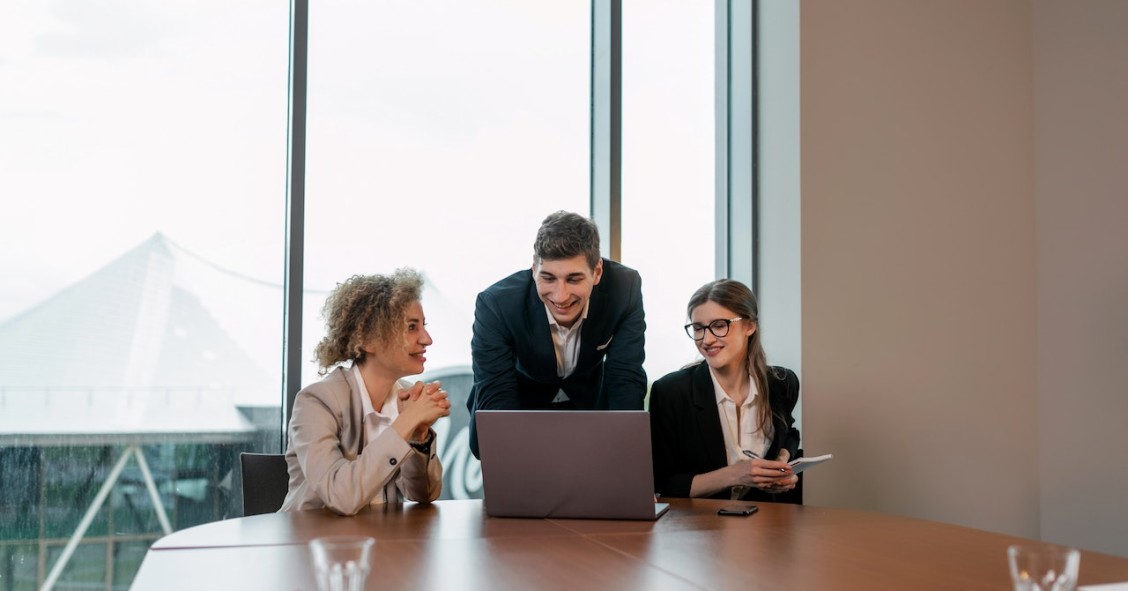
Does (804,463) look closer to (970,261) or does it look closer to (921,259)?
(921,259)

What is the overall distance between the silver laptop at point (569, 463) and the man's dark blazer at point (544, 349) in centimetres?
72

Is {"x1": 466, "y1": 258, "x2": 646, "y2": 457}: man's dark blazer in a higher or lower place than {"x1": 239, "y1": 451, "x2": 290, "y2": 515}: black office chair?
higher

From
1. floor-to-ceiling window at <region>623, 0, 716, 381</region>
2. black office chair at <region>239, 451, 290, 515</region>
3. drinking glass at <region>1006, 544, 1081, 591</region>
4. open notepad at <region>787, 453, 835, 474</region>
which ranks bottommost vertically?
black office chair at <region>239, 451, 290, 515</region>

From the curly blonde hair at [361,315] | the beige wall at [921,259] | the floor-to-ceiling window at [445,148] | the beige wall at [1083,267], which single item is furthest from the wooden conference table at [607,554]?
the beige wall at [1083,267]

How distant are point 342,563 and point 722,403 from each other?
2.18 meters

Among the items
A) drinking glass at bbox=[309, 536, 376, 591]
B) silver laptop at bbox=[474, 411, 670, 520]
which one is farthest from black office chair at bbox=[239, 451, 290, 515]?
drinking glass at bbox=[309, 536, 376, 591]

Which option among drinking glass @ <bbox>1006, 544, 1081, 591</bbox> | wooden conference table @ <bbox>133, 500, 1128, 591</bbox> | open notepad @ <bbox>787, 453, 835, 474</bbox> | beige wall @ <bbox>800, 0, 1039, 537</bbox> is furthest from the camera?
beige wall @ <bbox>800, 0, 1039, 537</bbox>

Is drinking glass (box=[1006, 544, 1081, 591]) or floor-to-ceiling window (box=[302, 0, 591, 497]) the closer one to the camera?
drinking glass (box=[1006, 544, 1081, 591])

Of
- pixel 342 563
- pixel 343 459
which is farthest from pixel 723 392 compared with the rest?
pixel 342 563

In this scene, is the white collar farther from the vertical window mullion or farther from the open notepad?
the vertical window mullion

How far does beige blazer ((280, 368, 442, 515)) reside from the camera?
246 centimetres

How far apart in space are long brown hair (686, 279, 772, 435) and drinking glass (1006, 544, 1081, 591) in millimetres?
2034

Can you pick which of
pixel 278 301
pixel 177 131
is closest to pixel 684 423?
pixel 278 301

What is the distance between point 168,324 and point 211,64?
36.8 inches
